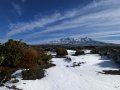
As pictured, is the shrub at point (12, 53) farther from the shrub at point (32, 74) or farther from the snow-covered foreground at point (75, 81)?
the shrub at point (32, 74)

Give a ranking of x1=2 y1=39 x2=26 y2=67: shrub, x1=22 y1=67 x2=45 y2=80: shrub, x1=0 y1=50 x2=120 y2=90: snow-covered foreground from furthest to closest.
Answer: x1=2 y1=39 x2=26 y2=67: shrub
x1=22 y1=67 x2=45 y2=80: shrub
x1=0 y1=50 x2=120 y2=90: snow-covered foreground

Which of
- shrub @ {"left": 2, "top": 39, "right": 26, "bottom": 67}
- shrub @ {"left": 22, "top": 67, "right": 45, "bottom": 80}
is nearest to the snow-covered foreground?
shrub @ {"left": 22, "top": 67, "right": 45, "bottom": 80}

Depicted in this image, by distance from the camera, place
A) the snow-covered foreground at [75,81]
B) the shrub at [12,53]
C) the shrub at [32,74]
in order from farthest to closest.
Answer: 1. the shrub at [12,53]
2. the shrub at [32,74]
3. the snow-covered foreground at [75,81]

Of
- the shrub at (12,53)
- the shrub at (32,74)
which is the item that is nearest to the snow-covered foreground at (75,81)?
the shrub at (32,74)

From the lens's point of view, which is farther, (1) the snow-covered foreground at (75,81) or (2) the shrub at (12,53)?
(2) the shrub at (12,53)

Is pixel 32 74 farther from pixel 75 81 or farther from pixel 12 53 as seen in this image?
pixel 12 53

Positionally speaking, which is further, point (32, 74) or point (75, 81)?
point (32, 74)

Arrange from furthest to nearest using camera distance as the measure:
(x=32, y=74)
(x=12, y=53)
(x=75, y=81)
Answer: (x=12, y=53) → (x=32, y=74) → (x=75, y=81)

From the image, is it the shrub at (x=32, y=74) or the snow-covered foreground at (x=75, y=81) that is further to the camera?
the shrub at (x=32, y=74)

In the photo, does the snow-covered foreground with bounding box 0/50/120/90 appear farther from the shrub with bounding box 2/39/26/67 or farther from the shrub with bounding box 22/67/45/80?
the shrub with bounding box 2/39/26/67

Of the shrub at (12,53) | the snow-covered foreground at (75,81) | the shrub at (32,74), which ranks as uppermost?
the shrub at (12,53)

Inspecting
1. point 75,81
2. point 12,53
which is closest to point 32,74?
point 75,81

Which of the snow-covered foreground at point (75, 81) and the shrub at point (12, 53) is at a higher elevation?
the shrub at point (12, 53)

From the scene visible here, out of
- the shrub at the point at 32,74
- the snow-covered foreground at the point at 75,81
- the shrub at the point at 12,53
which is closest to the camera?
the snow-covered foreground at the point at 75,81
